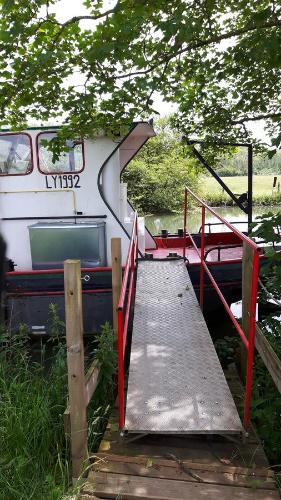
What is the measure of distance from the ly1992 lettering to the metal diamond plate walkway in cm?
191

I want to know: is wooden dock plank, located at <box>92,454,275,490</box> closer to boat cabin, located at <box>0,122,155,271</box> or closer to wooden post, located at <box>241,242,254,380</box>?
wooden post, located at <box>241,242,254,380</box>

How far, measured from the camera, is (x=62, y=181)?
582cm

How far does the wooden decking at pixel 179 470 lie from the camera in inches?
91.7

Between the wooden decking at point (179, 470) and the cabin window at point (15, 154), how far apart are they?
4127mm

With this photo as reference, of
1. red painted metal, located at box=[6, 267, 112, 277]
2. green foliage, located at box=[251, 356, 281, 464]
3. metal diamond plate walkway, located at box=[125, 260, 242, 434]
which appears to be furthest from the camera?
red painted metal, located at box=[6, 267, 112, 277]

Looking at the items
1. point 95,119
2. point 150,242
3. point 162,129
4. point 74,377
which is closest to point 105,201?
point 95,119

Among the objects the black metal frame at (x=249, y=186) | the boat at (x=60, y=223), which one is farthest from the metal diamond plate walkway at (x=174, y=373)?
the black metal frame at (x=249, y=186)

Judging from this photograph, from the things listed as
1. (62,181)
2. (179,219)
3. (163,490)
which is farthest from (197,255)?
(179,219)

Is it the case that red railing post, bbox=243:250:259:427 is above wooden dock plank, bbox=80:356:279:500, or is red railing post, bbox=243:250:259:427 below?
above

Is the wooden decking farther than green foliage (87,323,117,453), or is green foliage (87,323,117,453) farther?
green foliage (87,323,117,453)

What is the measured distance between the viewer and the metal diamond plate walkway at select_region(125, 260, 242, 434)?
9.20ft

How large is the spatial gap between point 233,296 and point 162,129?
21.3 metres

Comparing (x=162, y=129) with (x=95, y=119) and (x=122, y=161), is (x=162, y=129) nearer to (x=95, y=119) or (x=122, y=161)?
(x=122, y=161)

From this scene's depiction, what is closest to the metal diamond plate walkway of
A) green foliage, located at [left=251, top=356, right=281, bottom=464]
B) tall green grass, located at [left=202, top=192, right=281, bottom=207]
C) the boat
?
green foliage, located at [left=251, top=356, right=281, bottom=464]
